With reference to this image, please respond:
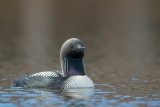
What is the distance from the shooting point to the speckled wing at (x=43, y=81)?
44.6ft

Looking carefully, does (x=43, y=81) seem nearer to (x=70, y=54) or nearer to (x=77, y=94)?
(x=70, y=54)

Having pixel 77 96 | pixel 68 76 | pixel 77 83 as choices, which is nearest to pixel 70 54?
pixel 68 76

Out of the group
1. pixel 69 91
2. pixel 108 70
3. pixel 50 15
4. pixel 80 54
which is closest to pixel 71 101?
pixel 69 91

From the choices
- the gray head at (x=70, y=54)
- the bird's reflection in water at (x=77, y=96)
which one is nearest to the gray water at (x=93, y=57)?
the bird's reflection in water at (x=77, y=96)

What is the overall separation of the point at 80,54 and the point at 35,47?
419 inches

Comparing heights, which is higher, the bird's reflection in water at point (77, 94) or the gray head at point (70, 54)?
the gray head at point (70, 54)

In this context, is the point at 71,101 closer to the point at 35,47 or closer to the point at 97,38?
the point at 35,47

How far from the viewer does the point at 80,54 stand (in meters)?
13.8

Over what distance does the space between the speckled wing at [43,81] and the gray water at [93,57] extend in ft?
0.82

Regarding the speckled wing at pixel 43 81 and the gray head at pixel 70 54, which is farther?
the gray head at pixel 70 54

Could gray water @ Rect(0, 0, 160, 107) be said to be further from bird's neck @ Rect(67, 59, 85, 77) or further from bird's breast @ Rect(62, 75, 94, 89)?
bird's neck @ Rect(67, 59, 85, 77)

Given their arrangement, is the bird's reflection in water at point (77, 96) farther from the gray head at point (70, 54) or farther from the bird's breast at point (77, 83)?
the gray head at point (70, 54)

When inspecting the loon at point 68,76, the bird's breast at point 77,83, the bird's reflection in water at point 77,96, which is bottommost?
the bird's reflection in water at point 77,96

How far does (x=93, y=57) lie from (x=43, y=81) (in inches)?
282
